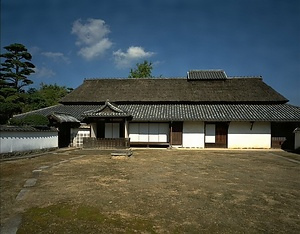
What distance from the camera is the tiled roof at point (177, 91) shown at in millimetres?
20031

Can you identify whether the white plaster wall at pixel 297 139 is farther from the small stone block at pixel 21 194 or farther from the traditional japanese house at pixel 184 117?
the small stone block at pixel 21 194

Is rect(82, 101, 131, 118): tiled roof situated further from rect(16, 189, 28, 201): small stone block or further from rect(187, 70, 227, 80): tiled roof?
rect(16, 189, 28, 201): small stone block

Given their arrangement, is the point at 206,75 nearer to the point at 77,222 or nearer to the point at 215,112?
the point at 215,112

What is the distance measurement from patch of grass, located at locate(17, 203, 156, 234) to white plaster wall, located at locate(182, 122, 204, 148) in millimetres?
14209

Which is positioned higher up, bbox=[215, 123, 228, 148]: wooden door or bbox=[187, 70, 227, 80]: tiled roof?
bbox=[187, 70, 227, 80]: tiled roof

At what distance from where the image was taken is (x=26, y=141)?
12.6m

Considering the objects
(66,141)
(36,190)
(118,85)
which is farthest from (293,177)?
(118,85)

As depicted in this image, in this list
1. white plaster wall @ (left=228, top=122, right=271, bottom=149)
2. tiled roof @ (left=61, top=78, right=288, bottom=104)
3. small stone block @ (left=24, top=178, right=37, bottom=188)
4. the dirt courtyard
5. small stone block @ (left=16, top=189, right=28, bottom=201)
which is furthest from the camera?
tiled roof @ (left=61, top=78, right=288, bottom=104)

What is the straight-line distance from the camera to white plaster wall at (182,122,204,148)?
18.2 m

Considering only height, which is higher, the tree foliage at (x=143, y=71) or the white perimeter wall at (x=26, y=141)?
the tree foliage at (x=143, y=71)

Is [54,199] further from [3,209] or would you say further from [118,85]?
[118,85]

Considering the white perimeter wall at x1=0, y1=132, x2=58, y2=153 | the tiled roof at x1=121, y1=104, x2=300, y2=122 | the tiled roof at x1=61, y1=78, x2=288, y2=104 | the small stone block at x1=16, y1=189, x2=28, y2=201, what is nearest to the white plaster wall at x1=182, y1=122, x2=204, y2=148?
the tiled roof at x1=121, y1=104, x2=300, y2=122

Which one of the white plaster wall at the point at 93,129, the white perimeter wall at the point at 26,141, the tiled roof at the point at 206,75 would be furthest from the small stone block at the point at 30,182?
the tiled roof at the point at 206,75

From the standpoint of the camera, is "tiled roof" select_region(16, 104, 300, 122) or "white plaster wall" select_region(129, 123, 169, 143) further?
"white plaster wall" select_region(129, 123, 169, 143)
